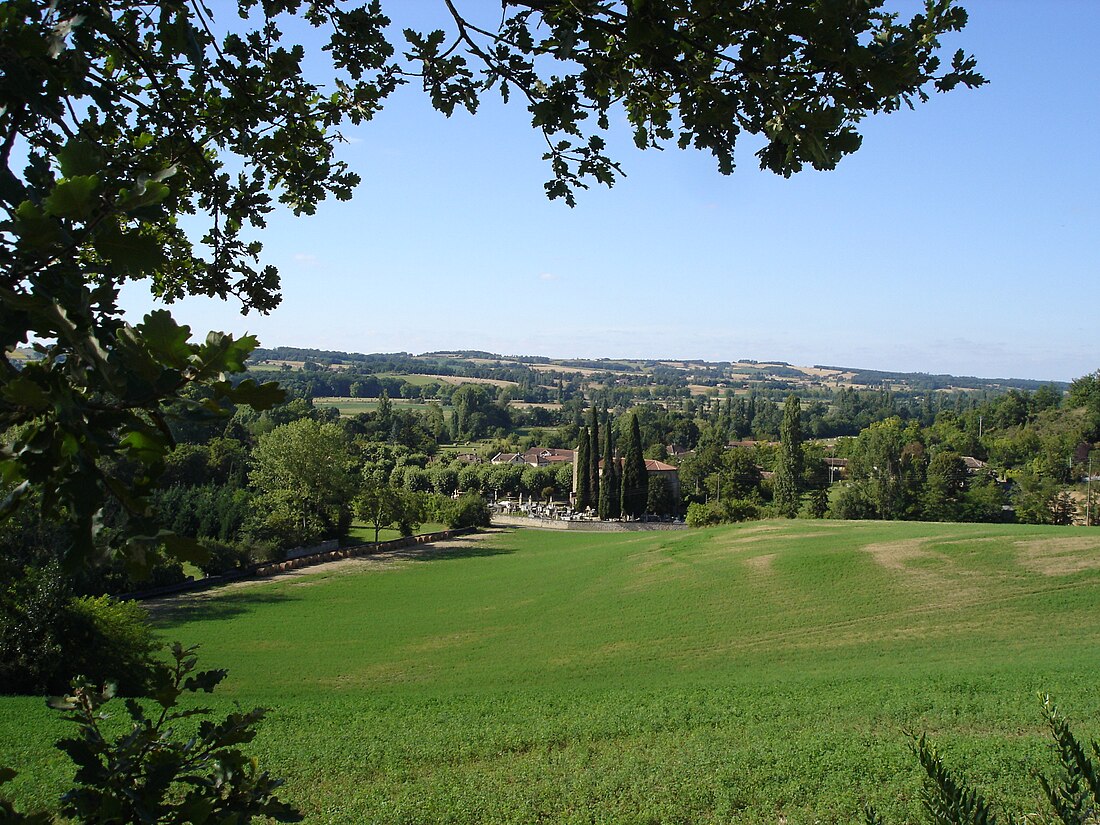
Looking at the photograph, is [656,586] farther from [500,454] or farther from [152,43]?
[500,454]

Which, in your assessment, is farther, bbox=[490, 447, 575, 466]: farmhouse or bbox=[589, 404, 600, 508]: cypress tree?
bbox=[490, 447, 575, 466]: farmhouse

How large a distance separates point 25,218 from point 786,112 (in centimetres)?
215

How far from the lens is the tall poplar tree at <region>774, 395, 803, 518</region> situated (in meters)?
65.9

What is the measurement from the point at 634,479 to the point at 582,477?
5630mm

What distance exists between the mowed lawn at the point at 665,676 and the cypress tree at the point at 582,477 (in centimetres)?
3124

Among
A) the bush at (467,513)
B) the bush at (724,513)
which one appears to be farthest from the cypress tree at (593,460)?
the bush at (724,513)

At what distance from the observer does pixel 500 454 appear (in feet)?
361

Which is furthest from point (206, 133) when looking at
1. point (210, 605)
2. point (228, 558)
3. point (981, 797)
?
point (228, 558)

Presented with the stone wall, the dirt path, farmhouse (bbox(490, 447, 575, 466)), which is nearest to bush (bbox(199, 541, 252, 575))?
the dirt path

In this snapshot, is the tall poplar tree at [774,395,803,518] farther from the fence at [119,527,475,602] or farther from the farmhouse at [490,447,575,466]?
the farmhouse at [490,447,575,466]

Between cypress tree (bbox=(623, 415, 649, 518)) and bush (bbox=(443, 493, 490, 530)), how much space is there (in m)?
14.0

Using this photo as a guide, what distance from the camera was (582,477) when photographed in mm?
77188

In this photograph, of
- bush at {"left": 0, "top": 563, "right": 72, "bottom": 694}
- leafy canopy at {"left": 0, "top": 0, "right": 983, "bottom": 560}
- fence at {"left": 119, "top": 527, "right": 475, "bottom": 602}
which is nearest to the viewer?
leafy canopy at {"left": 0, "top": 0, "right": 983, "bottom": 560}

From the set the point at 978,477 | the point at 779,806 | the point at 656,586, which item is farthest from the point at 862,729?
the point at 978,477
